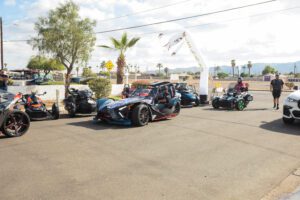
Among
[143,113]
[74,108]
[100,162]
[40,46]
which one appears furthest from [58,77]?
[100,162]

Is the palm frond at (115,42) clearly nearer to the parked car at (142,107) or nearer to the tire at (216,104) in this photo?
the tire at (216,104)

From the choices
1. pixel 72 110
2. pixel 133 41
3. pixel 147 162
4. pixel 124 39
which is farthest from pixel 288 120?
pixel 124 39

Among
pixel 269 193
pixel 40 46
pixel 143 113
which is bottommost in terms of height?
pixel 269 193

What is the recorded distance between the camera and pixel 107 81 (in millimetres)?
19125

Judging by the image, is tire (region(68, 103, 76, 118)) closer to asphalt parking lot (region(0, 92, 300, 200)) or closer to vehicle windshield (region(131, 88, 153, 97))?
asphalt parking lot (region(0, 92, 300, 200))

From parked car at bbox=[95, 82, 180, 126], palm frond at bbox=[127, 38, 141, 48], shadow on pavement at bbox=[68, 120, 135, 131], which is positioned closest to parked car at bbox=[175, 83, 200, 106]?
parked car at bbox=[95, 82, 180, 126]

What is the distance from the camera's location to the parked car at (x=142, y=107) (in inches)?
383

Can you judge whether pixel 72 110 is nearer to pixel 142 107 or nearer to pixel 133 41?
pixel 142 107

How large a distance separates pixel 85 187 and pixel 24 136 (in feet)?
14.8

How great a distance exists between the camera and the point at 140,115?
9.80m

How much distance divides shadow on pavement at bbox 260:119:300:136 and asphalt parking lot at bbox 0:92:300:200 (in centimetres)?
3

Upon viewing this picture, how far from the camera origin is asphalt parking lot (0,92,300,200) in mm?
4441

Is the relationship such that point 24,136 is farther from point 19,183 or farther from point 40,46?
point 40,46

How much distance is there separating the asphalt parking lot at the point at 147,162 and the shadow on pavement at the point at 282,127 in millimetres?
31
